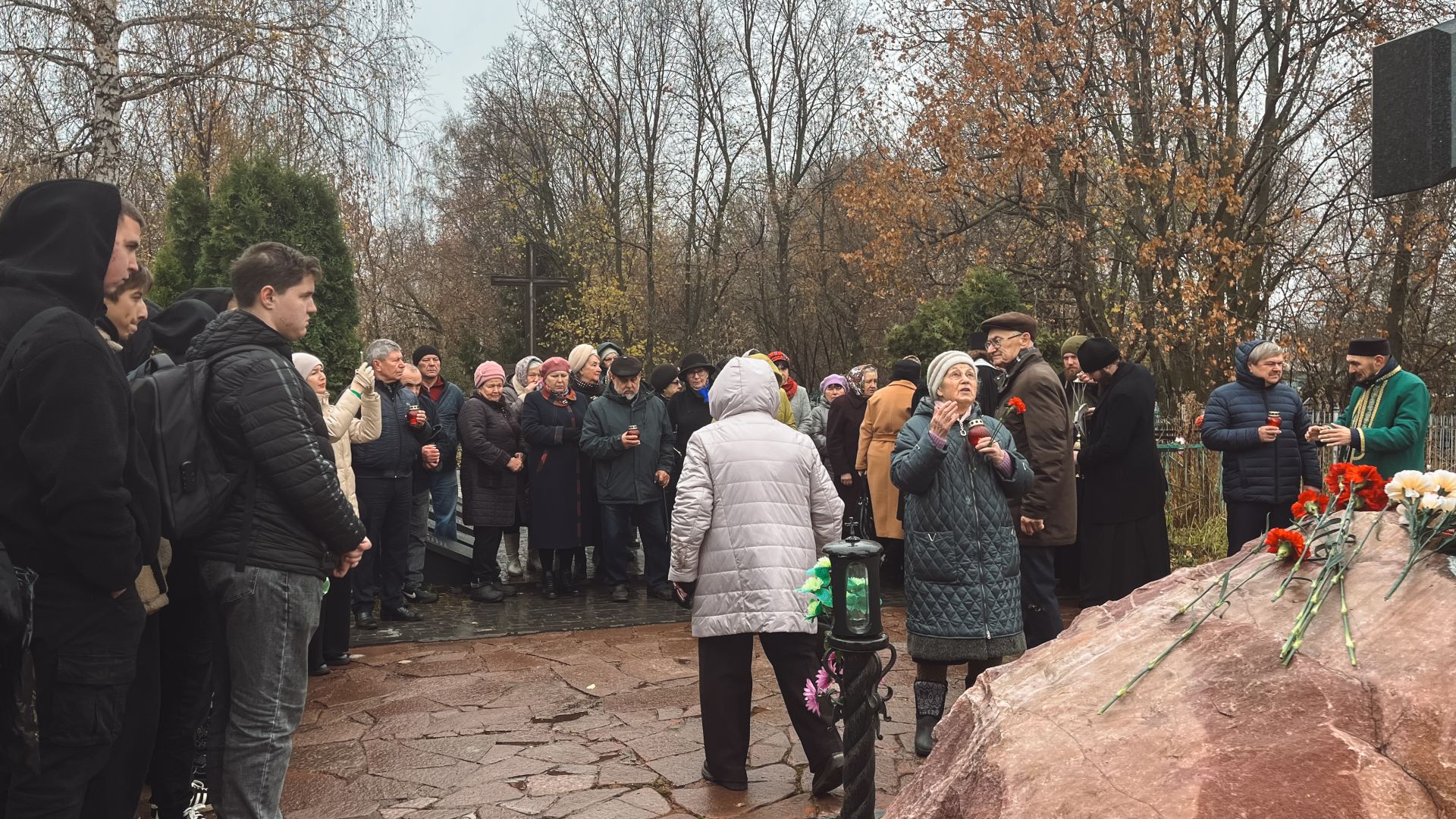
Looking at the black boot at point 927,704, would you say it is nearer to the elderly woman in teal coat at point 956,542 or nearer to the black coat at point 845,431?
the elderly woman in teal coat at point 956,542

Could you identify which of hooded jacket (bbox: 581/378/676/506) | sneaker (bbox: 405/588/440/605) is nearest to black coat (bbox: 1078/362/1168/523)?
hooded jacket (bbox: 581/378/676/506)

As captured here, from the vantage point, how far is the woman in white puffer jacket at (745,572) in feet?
15.0

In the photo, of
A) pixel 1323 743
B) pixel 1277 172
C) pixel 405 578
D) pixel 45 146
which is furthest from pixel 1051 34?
pixel 1323 743

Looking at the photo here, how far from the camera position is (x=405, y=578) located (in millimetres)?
8453

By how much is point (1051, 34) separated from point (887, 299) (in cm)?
1254

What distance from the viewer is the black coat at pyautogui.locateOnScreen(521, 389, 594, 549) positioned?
9.11 metres

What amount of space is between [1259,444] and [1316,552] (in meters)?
4.13

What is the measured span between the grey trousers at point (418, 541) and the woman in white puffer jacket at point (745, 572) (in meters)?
4.52

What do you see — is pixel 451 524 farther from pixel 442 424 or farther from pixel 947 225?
pixel 947 225

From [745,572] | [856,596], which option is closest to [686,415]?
[745,572]

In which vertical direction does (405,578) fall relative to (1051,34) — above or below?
below

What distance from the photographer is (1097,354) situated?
21.6 ft

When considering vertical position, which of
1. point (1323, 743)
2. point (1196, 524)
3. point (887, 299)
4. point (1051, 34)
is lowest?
point (1196, 524)

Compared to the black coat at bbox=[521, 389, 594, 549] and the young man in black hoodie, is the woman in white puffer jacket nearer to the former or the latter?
the young man in black hoodie
